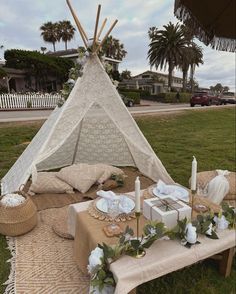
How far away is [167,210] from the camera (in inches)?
76.7

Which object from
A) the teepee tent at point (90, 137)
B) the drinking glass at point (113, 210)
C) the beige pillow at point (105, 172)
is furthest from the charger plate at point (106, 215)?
the beige pillow at point (105, 172)

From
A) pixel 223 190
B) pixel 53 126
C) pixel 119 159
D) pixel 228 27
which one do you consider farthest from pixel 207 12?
pixel 119 159

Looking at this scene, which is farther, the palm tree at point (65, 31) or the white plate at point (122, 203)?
the palm tree at point (65, 31)

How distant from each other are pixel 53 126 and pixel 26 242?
1594 millimetres

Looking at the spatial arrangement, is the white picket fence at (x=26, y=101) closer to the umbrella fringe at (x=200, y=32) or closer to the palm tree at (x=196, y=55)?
the umbrella fringe at (x=200, y=32)

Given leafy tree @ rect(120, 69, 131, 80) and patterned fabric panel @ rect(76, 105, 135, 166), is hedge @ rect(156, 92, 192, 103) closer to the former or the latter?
leafy tree @ rect(120, 69, 131, 80)

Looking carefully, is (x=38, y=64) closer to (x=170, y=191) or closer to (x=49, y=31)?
(x=49, y=31)

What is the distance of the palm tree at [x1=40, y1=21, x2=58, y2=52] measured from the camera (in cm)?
3775

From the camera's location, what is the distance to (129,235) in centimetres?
175

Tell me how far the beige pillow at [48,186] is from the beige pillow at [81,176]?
4.5 inches

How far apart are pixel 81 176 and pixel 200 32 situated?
2.71 meters

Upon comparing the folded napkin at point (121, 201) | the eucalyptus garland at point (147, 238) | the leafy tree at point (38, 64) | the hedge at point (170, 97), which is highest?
the leafy tree at point (38, 64)

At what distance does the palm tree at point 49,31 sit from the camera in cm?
3775

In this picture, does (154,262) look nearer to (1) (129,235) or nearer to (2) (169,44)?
(1) (129,235)
